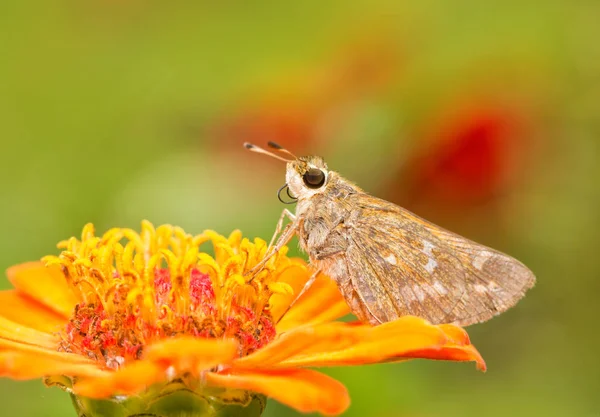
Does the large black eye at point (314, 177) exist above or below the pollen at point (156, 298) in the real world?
above

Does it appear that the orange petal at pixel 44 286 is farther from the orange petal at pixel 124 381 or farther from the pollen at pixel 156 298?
the orange petal at pixel 124 381

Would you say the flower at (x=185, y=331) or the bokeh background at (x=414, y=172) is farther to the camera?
the bokeh background at (x=414, y=172)

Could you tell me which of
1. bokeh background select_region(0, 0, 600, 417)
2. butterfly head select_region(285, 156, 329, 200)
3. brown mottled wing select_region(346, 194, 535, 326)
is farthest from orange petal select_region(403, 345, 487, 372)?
bokeh background select_region(0, 0, 600, 417)

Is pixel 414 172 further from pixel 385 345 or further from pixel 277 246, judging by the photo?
pixel 385 345

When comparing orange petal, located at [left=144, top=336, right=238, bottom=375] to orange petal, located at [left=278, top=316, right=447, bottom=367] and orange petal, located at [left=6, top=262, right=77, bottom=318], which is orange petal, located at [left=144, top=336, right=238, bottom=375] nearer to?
orange petal, located at [left=278, top=316, right=447, bottom=367]

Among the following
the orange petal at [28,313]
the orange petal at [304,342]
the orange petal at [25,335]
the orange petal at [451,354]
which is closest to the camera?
the orange petal at [304,342]

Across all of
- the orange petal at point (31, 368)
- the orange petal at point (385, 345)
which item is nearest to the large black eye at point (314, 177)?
the orange petal at point (385, 345)

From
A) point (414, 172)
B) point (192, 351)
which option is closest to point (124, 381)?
point (192, 351)
